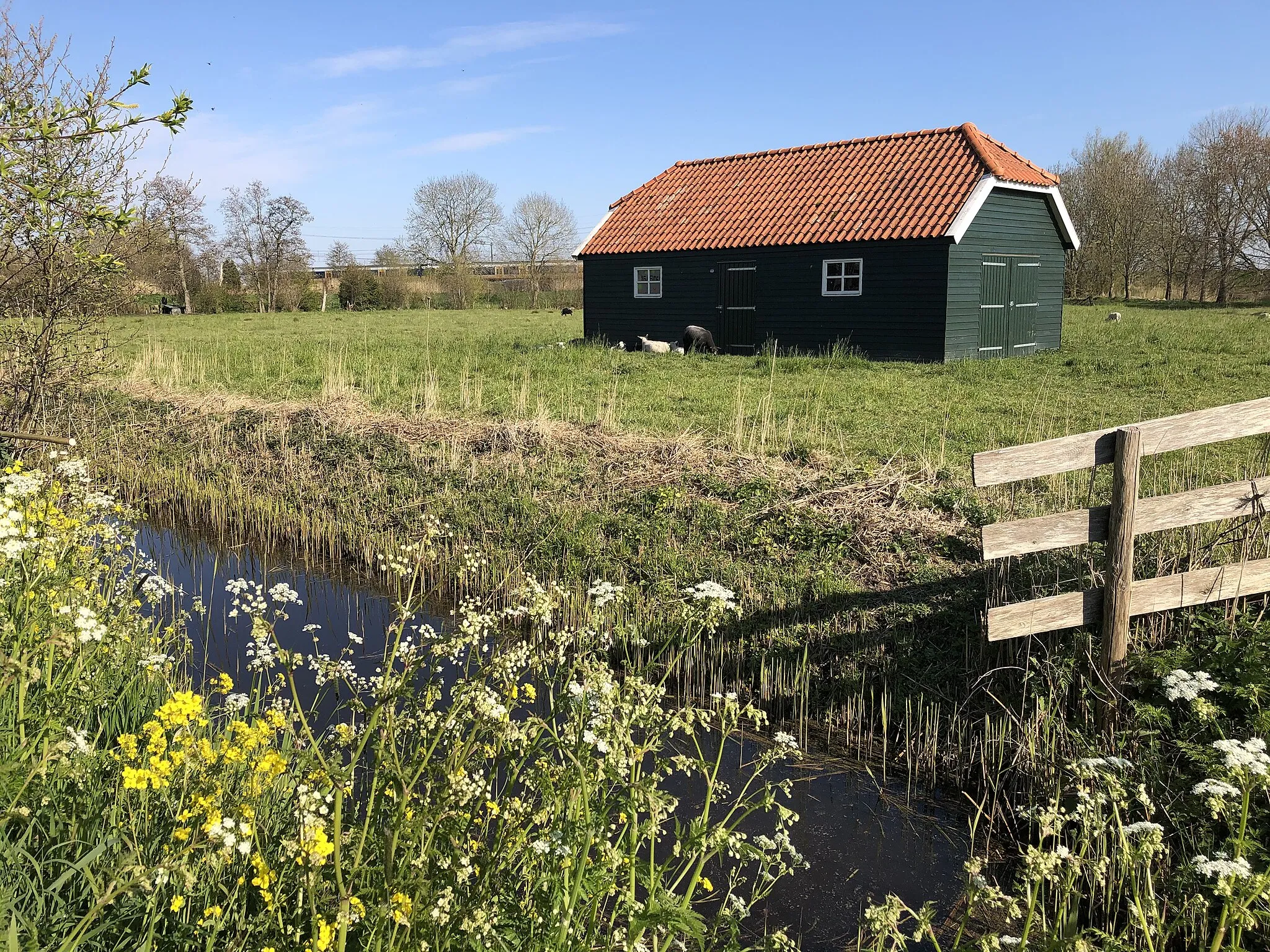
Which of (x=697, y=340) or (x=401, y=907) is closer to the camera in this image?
(x=401, y=907)

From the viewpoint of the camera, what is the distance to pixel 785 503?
8.66 m

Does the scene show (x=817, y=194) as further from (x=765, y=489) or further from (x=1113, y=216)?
(x=1113, y=216)

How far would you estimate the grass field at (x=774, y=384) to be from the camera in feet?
37.7

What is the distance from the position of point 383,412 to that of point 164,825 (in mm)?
10647

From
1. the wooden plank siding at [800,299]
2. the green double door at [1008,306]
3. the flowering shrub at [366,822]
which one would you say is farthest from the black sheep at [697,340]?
the flowering shrub at [366,822]

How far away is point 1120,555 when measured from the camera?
18.3 ft

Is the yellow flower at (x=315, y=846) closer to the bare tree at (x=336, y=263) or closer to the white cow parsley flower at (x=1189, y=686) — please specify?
the white cow parsley flower at (x=1189, y=686)

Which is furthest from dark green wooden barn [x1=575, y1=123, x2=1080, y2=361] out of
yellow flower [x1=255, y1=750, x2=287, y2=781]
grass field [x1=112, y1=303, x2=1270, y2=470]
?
yellow flower [x1=255, y1=750, x2=287, y2=781]

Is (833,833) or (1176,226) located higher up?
(1176,226)

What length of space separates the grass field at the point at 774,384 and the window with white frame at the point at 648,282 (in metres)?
2.79

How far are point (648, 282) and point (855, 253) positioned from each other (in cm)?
574

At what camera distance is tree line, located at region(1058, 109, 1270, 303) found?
44.2 metres

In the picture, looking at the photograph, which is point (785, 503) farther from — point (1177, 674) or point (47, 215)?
point (47, 215)

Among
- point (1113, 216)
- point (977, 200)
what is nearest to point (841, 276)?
point (977, 200)
